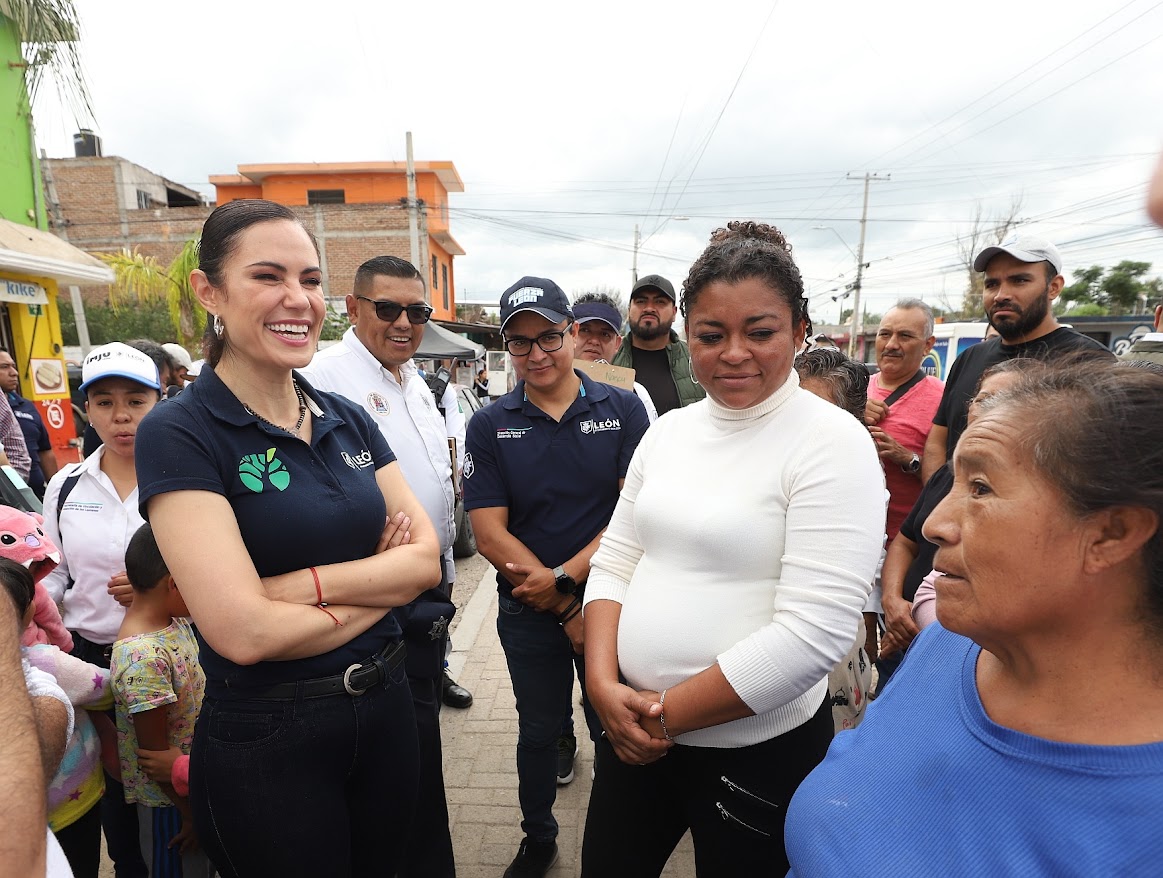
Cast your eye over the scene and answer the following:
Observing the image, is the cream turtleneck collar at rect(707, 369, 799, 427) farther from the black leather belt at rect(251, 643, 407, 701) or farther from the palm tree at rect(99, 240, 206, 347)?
the palm tree at rect(99, 240, 206, 347)

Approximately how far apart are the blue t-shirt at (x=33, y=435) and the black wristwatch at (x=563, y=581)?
204 inches

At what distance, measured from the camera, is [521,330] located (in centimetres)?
263

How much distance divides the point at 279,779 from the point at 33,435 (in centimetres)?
568

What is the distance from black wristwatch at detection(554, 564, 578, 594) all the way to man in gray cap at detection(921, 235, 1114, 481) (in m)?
2.09

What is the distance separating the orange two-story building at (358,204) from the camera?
25531 millimetres

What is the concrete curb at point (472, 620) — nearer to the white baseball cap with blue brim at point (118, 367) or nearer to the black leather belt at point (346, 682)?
the white baseball cap with blue brim at point (118, 367)

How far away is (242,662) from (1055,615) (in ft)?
5.54

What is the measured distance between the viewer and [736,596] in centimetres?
165

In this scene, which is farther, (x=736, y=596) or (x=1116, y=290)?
(x=1116, y=290)

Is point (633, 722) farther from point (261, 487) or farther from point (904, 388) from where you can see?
point (904, 388)

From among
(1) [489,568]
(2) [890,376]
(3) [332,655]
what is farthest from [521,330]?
(1) [489,568]

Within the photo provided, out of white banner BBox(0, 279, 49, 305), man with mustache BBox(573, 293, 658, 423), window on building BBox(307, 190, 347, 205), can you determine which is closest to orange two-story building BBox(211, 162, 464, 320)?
window on building BBox(307, 190, 347, 205)

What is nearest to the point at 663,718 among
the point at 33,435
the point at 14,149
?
the point at 33,435

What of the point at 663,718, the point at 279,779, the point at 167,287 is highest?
the point at 167,287
